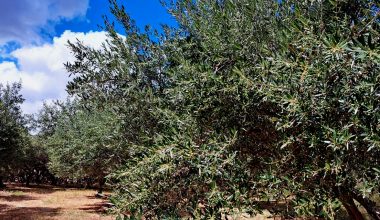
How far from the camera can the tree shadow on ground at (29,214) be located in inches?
971

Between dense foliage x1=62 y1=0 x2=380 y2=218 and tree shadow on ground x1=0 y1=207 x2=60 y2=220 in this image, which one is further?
tree shadow on ground x1=0 y1=207 x2=60 y2=220

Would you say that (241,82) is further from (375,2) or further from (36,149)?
(36,149)

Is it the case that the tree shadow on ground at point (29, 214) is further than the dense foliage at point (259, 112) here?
Yes

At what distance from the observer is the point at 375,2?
468 cm

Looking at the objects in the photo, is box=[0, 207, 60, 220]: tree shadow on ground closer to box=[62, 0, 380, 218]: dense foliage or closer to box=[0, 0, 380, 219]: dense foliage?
box=[0, 0, 380, 219]: dense foliage

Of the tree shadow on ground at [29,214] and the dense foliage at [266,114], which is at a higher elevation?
the dense foliage at [266,114]

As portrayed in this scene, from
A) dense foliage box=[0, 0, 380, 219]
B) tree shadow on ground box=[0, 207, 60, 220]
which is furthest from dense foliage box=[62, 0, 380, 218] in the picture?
tree shadow on ground box=[0, 207, 60, 220]

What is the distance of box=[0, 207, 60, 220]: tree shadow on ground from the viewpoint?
80.9 feet

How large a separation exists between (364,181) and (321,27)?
2189 millimetres

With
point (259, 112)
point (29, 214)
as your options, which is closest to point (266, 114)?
point (259, 112)

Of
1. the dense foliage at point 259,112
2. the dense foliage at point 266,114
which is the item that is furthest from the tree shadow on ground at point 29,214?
the dense foliage at point 266,114

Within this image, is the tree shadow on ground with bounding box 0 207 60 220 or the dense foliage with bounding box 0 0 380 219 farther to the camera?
the tree shadow on ground with bounding box 0 207 60 220

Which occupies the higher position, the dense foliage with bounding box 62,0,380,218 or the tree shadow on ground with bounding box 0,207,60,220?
the dense foliage with bounding box 62,0,380,218

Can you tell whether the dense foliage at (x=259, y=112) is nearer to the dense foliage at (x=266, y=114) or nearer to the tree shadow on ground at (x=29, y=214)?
the dense foliage at (x=266, y=114)
